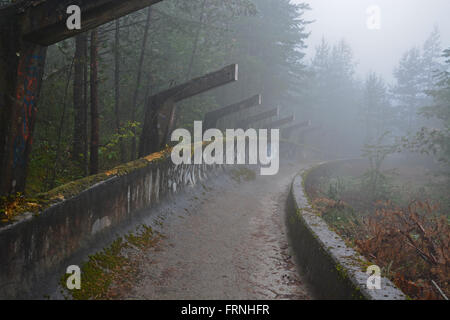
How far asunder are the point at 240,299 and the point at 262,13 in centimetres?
2991

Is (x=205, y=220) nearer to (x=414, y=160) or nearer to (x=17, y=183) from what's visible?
(x=17, y=183)

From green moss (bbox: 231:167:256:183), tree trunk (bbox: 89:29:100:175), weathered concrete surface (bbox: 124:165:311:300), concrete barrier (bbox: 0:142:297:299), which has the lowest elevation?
weathered concrete surface (bbox: 124:165:311:300)

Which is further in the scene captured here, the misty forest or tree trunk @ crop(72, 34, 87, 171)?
tree trunk @ crop(72, 34, 87, 171)

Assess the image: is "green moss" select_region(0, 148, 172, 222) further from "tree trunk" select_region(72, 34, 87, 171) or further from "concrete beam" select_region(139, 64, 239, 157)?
"tree trunk" select_region(72, 34, 87, 171)

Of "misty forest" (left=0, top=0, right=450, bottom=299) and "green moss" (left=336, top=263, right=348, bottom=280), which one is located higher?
"misty forest" (left=0, top=0, right=450, bottom=299)

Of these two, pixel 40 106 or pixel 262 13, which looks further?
pixel 262 13

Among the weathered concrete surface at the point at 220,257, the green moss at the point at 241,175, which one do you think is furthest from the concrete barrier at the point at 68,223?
the green moss at the point at 241,175

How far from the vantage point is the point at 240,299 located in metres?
3.81

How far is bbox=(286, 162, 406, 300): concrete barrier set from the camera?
3.17 meters

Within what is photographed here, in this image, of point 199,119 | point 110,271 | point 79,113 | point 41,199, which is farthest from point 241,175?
point 41,199

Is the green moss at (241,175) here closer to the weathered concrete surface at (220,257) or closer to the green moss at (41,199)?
the weathered concrete surface at (220,257)

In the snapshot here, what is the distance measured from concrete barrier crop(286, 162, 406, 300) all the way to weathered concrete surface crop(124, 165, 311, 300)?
0.21 meters

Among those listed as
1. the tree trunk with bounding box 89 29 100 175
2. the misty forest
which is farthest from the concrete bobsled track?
the tree trunk with bounding box 89 29 100 175
